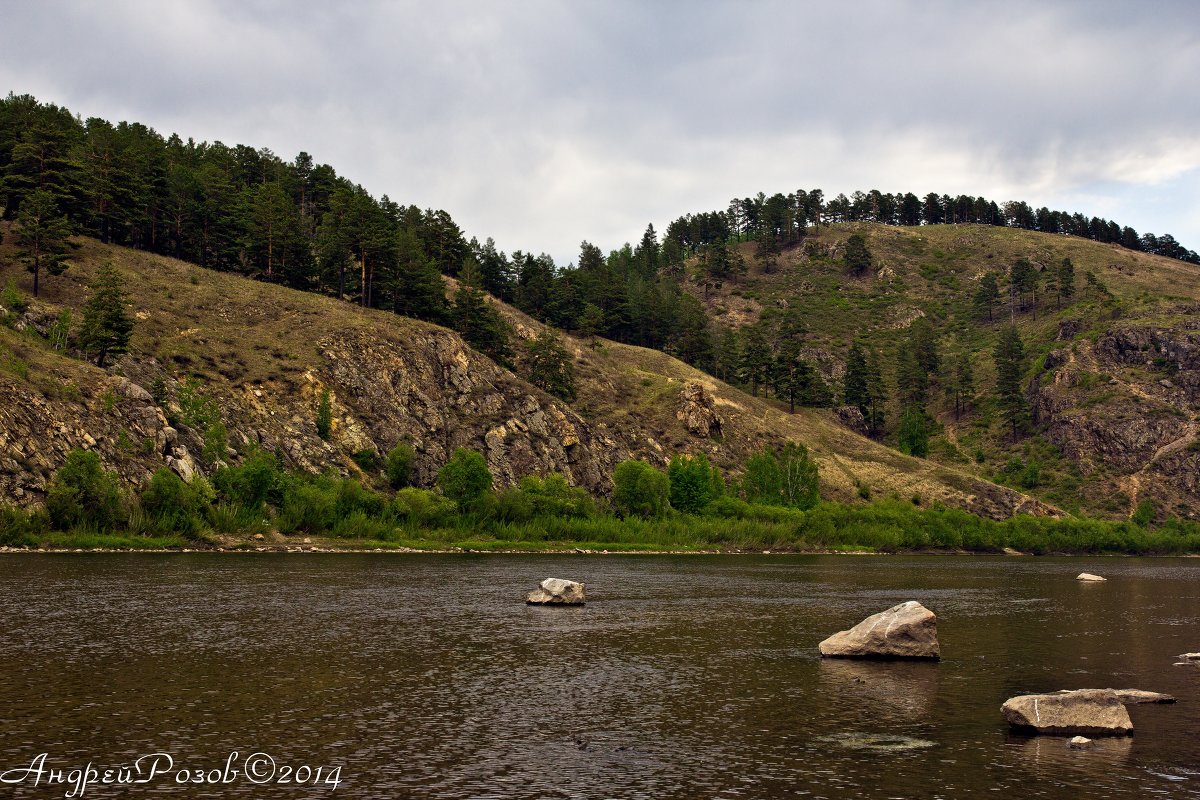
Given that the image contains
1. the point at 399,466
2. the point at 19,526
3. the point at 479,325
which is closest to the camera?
the point at 19,526

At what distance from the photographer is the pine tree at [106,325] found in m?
111

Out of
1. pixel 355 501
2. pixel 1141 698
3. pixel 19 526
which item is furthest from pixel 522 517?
pixel 1141 698

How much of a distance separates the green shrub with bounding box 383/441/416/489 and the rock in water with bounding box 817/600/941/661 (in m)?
97.2

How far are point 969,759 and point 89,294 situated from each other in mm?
137004

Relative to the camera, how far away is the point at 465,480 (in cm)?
12581

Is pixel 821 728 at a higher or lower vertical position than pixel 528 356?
lower

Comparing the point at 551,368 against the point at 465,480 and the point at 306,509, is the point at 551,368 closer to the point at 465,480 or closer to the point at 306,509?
the point at 465,480

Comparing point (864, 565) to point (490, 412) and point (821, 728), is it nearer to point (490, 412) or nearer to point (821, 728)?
point (490, 412)

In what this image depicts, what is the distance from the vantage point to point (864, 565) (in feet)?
379

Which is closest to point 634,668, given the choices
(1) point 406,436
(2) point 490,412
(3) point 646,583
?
(3) point 646,583

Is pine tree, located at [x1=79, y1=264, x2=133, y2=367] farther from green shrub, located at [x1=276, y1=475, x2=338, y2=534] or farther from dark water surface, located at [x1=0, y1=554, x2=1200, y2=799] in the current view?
dark water surface, located at [x1=0, y1=554, x2=1200, y2=799]

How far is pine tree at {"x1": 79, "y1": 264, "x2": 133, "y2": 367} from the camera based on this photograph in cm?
11138

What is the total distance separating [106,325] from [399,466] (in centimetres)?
4298
